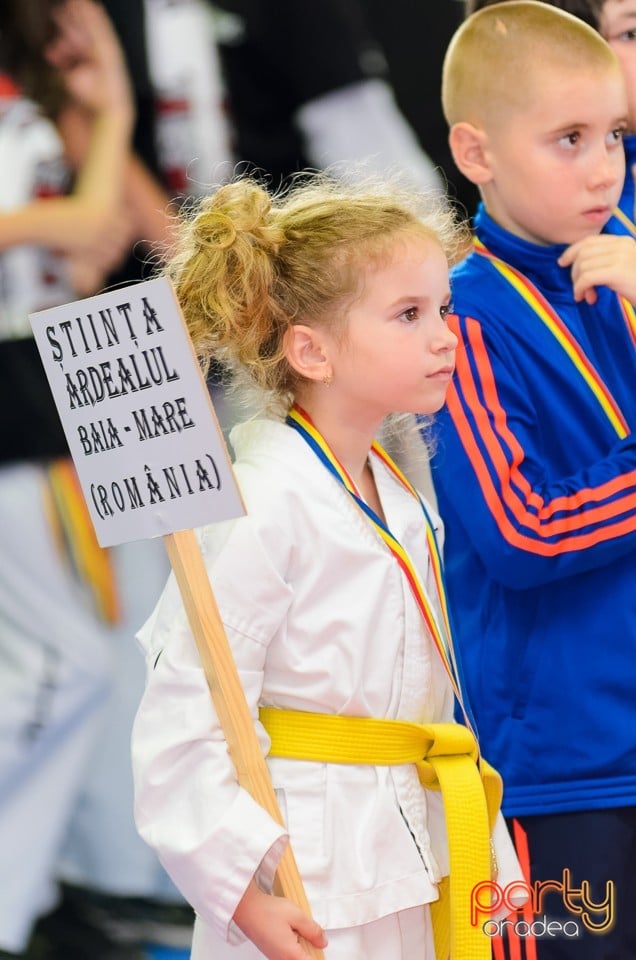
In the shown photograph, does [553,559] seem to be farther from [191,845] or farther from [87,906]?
[87,906]

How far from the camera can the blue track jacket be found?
1.42m

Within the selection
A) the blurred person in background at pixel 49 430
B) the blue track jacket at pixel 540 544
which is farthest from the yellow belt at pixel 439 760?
the blurred person in background at pixel 49 430

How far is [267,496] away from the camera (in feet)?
4.28

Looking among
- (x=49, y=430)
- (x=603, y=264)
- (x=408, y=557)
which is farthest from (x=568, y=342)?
(x=49, y=430)

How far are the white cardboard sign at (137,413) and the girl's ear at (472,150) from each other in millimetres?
563

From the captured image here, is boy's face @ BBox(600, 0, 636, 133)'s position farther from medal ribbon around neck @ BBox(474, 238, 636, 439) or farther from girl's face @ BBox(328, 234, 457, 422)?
girl's face @ BBox(328, 234, 457, 422)

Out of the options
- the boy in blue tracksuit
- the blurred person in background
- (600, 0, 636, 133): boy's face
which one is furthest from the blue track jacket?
the blurred person in background

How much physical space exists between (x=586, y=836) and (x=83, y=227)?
2007 millimetres

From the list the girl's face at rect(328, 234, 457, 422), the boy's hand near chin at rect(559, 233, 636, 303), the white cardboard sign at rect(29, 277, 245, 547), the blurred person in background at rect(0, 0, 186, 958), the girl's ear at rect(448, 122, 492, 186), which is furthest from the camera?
the blurred person in background at rect(0, 0, 186, 958)

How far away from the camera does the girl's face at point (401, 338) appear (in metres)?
1.36

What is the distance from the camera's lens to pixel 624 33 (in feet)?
5.43

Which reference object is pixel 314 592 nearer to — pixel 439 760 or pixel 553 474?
pixel 439 760

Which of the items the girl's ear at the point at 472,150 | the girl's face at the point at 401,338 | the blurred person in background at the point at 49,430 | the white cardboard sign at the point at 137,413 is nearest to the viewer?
the white cardboard sign at the point at 137,413

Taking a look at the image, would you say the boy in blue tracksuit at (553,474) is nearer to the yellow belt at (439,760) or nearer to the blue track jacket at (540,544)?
the blue track jacket at (540,544)
